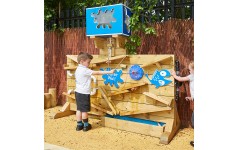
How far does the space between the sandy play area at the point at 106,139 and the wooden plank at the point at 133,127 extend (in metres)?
0.04

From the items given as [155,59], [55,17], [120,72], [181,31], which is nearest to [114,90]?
[120,72]

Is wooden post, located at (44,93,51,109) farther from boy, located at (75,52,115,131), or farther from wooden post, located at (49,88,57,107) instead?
boy, located at (75,52,115,131)

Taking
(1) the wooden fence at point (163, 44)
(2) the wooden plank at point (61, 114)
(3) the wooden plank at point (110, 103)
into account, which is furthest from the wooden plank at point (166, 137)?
(2) the wooden plank at point (61, 114)

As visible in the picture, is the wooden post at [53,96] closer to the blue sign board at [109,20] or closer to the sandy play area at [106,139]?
the sandy play area at [106,139]

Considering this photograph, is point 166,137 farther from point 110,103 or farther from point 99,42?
point 99,42

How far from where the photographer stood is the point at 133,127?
2.59 m

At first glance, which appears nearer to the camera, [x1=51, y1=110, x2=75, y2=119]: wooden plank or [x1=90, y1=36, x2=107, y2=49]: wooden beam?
[x1=90, y1=36, x2=107, y2=49]: wooden beam

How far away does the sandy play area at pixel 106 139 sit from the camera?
2260mm

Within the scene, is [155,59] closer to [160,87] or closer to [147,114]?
[160,87]

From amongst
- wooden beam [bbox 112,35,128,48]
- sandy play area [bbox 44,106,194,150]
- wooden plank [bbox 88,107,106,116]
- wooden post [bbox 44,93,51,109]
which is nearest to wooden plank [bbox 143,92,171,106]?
sandy play area [bbox 44,106,194,150]

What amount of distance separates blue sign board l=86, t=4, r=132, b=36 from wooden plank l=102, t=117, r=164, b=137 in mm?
979

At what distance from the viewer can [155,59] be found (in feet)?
8.04

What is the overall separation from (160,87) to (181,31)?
2.34 ft

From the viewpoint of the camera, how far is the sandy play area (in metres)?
2.26
